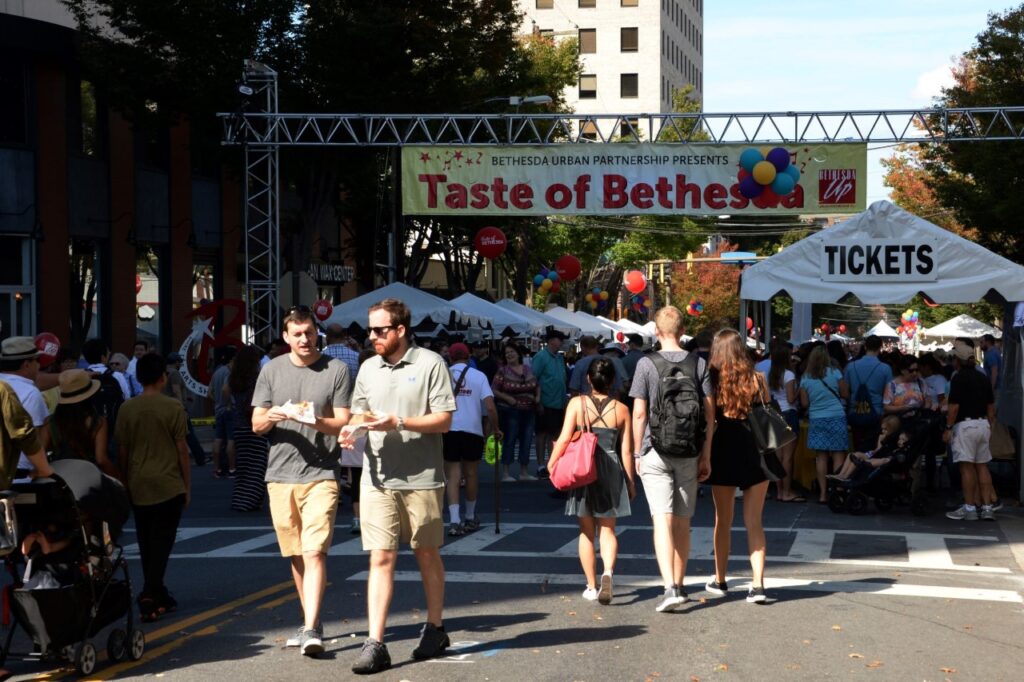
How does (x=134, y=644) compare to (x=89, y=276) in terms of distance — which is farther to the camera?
(x=89, y=276)

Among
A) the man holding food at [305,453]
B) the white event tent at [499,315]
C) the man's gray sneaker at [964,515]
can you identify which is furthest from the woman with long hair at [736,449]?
the white event tent at [499,315]

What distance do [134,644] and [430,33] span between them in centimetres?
2110

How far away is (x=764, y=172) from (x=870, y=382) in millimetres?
7187

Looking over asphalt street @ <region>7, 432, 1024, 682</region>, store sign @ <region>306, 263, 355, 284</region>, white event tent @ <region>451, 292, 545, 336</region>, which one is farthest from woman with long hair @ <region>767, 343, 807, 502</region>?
store sign @ <region>306, 263, 355, 284</region>

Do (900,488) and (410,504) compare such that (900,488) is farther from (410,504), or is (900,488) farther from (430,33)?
(430,33)

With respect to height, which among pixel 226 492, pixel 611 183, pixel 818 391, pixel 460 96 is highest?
pixel 460 96

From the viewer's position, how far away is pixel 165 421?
8.83 meters

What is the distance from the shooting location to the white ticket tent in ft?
53.3

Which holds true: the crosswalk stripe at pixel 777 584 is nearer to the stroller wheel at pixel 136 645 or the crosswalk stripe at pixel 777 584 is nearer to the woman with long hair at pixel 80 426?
the woman with long hair at pixel 80 426

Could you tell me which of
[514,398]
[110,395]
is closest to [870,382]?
[514,398]

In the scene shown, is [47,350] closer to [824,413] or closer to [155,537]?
[155,537]

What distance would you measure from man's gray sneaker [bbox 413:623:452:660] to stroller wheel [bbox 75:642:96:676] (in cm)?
167

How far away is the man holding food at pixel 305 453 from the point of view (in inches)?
301

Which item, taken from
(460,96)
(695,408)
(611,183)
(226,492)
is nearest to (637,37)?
(460,96)
